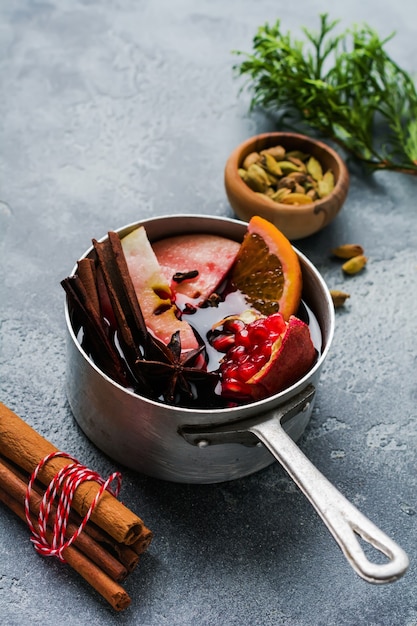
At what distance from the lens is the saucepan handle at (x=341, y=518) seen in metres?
1.12

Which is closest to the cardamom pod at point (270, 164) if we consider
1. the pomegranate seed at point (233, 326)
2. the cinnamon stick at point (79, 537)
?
the pomegranate seed at point (233, 326)

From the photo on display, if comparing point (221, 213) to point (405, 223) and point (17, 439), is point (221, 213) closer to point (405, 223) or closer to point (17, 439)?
point (405, 223)

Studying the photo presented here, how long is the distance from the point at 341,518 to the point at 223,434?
9.7 inches

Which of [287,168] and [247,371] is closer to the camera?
[247,371]

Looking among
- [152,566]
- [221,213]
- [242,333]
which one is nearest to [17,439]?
[152,566]

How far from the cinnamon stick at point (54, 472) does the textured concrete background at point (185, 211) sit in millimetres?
100

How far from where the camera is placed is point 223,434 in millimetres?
1325

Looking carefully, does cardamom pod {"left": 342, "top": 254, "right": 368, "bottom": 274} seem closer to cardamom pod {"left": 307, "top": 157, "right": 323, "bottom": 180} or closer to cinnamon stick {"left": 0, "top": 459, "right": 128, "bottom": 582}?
cardamom pod {"left": 307, "top": 157, "right": 323, "bottom": 180}

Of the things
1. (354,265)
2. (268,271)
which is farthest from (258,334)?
(354,265)

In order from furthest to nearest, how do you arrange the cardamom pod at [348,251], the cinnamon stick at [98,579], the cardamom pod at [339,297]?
the cardamom pod at [348,251]
the cardamom pod at [339,297]
the cinnamon stick at [98,579]

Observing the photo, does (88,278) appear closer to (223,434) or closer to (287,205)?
(223,434)

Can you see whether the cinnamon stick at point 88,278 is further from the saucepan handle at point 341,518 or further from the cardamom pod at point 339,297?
the cardamom pod at point 339,297

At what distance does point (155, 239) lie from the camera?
170cm

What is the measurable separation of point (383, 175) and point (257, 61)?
0.45m
